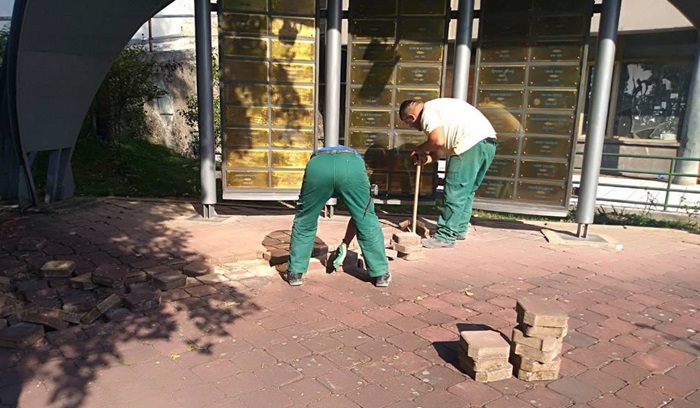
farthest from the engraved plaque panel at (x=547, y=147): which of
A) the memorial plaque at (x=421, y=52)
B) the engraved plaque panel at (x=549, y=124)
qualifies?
the memorial plaque at (x=421, y=52)

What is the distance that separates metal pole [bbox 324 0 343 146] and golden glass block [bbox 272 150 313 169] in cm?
40

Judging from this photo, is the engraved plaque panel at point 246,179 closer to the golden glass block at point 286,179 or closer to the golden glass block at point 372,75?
the golden glass block at point 286,179

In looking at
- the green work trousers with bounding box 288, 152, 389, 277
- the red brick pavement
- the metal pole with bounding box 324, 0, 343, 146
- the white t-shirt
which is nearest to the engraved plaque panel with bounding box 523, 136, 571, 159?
the white t-shirt

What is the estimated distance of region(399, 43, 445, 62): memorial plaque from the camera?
22.5 feet

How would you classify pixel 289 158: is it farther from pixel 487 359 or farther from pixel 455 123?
pixel 487 359

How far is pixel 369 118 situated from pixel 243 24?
2.03 meters

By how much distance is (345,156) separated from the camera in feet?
14.6

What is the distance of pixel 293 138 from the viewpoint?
705cm

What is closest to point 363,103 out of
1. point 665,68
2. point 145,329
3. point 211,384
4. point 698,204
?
point 145,329

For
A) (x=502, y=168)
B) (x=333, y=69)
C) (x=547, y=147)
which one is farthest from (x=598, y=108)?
(x=333, y=69)

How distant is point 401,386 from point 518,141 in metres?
4.55

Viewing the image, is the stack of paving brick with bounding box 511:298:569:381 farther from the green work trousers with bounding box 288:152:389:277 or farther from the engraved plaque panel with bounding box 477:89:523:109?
the engraved plaque panel with bounding box 477:89:523:109

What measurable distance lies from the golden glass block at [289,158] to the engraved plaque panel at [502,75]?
8.17 feet

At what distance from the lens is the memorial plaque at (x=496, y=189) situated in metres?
6.88
